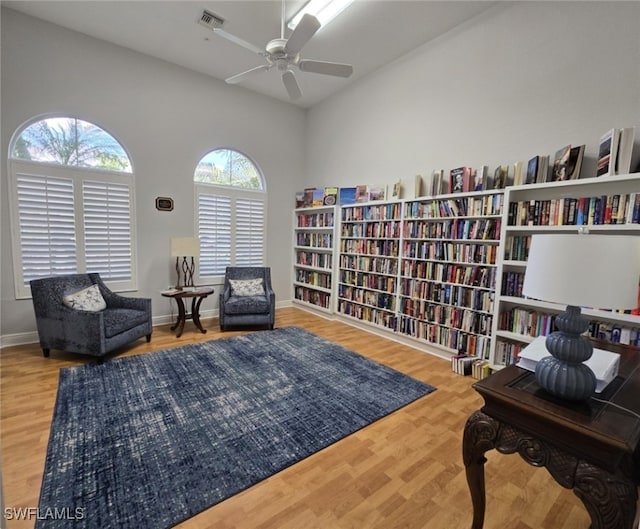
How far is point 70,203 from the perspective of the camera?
3719mm

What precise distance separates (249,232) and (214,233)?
0.60m

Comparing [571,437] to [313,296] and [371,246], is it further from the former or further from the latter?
[313,296]

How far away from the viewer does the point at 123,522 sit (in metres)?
1.43

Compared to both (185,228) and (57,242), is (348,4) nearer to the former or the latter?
(185,228)

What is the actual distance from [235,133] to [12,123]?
2.61 m

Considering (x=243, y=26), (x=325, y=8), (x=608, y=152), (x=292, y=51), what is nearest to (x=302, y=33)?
(x=292, y=51)

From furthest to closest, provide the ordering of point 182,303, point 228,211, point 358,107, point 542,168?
point 228,211, point 358,107, point 182,303, point 542,168

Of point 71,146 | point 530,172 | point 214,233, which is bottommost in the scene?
point 214,233

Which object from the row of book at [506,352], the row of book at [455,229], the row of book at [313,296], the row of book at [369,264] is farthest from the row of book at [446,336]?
the row of book at [313,296]

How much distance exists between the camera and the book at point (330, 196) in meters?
4.93

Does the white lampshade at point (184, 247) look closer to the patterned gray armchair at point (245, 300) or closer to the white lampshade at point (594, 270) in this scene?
the patterned gray armchair at point (245, 300)

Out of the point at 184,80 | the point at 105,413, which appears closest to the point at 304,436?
the point at 105,413

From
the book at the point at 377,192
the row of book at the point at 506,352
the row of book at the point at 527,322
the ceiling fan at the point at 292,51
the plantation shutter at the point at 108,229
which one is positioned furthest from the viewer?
the book at the point at 377,192

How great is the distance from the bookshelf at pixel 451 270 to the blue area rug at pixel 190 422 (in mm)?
849
